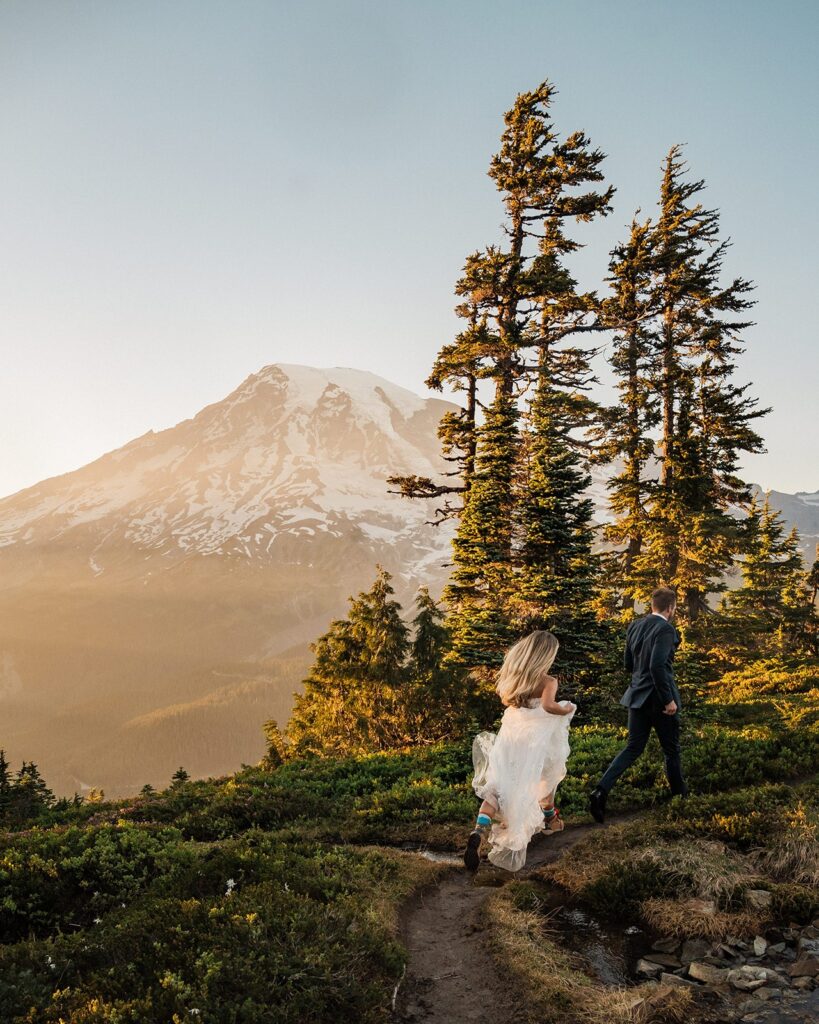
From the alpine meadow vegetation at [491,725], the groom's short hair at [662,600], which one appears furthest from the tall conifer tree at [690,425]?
the groom's short hair at [662,600]

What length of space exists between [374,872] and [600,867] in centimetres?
250

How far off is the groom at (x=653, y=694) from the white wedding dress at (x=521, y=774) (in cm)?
112

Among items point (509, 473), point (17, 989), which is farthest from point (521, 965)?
point (509, 473)

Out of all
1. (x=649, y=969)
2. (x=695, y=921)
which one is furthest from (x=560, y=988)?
(x=695, y=921)

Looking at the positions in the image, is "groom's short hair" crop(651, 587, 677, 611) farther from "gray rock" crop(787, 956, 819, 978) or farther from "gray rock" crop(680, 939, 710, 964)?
"gray rock" crop(787, 956, 819, 978)

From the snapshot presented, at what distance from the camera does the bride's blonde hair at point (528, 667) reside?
23.7 feet

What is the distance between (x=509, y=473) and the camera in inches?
791

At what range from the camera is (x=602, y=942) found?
5.57 meters

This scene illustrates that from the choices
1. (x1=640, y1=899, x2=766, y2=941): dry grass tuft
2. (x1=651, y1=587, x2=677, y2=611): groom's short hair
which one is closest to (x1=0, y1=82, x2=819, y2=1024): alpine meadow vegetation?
(x1=640, y1=899, x2=766, y2=941): dry grass tuft

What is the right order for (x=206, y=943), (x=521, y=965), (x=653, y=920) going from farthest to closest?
(x=653, y=920)
(x=521, y=965)
(x=206, y=943)

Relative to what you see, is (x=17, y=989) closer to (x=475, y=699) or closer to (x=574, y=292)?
Answer: (x=475, y=699)

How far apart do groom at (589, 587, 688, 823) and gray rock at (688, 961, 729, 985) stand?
3274 millimetres

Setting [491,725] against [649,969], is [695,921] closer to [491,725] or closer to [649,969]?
[649,969]

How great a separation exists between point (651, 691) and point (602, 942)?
325 centimetres
